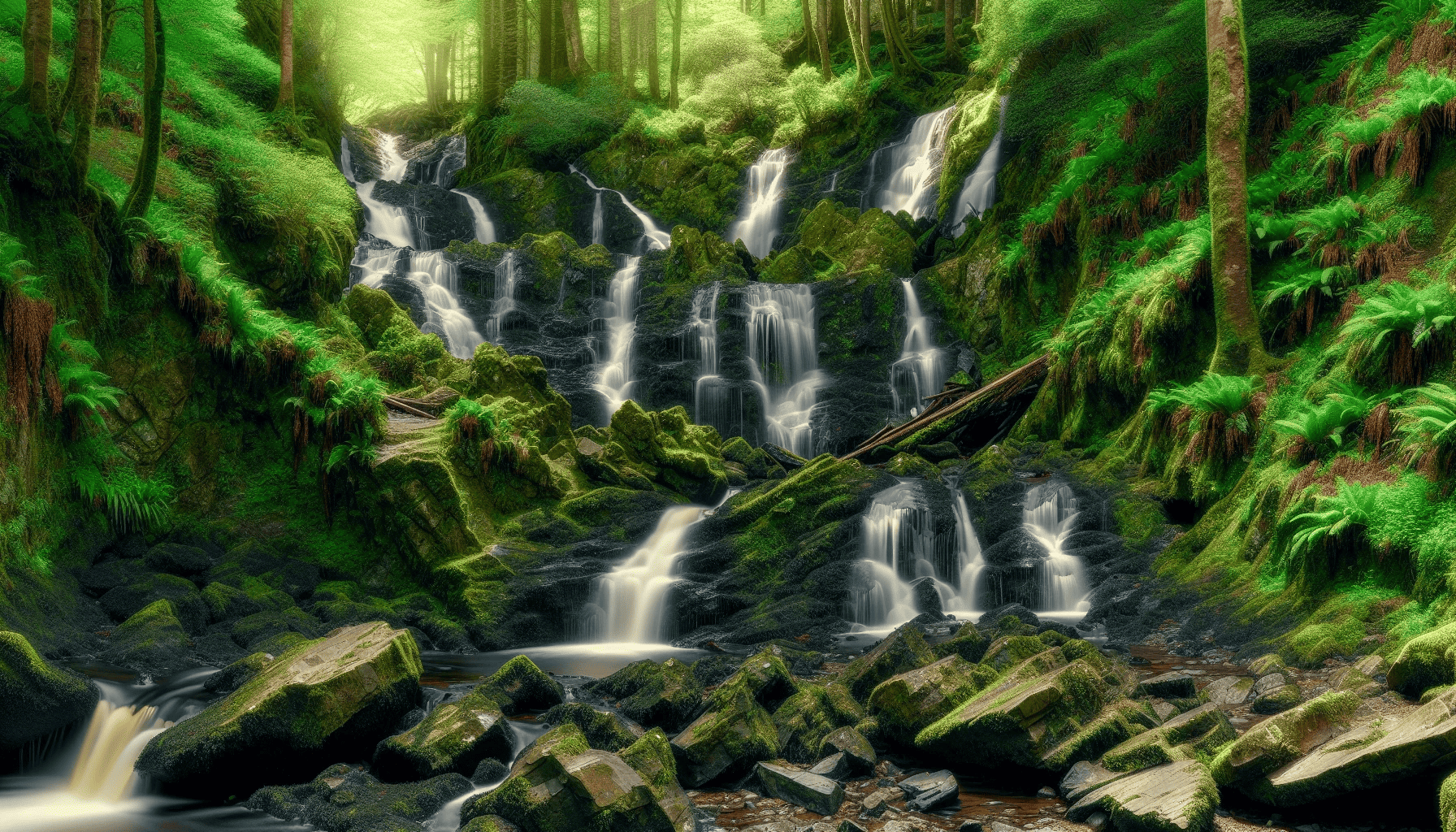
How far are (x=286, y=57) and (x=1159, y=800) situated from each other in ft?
83.7

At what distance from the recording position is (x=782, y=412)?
2117cm

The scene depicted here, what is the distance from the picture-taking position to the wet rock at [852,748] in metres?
6.62

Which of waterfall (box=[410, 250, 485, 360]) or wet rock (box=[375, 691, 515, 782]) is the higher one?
waterfall (box=[410, 250, 485, 360])

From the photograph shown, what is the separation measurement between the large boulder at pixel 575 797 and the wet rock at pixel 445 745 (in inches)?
38.7

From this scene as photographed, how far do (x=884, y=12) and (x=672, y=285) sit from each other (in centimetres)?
1598

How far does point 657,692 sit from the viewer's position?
26.6 ft

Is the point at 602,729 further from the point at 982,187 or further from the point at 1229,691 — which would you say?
the point at 982,187

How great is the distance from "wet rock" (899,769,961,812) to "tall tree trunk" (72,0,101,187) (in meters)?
12.3

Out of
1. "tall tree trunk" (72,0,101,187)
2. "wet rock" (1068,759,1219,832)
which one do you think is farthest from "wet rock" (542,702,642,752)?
"tall tree trunk" (72,0,101,187)

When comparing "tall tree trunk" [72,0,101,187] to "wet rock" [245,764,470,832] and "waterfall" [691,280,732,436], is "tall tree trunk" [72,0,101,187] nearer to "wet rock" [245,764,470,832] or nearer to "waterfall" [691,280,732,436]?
"wet rock" [245,764,470,832]

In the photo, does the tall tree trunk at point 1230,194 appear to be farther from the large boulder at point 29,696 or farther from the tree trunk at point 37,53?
the tree trunk at point 37,53

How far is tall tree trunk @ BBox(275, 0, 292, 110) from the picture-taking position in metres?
22.9

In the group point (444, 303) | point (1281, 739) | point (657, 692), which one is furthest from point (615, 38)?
point (1281, 739)

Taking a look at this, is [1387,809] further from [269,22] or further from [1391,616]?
[269,22]
